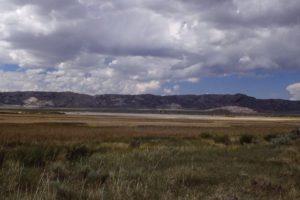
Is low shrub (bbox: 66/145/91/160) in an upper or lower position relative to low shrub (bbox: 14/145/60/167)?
lower

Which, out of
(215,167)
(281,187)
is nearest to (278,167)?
(215,167)

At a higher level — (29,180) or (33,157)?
(29,180)

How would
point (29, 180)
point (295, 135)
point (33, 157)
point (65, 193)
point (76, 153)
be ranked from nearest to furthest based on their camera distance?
point (65, 193) < point (29, 180) < point (33, 157) < point (76, 153) < point (295, 135)

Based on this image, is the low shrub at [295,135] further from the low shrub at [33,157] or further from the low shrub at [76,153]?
the low shrub at [33,157]

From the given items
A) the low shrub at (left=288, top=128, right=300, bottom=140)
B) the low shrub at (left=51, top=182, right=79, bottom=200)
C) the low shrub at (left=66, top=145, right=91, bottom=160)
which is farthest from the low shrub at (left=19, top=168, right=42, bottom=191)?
the low shrub at (left=288, top=128, right=300, bottom=140)

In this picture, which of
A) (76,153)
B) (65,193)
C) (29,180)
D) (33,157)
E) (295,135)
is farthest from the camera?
(295,135)

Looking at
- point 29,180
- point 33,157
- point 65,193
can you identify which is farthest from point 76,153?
point 65,193

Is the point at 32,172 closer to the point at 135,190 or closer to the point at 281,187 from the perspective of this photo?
the point at 135,190

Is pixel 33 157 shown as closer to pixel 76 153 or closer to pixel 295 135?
pixel 76 153

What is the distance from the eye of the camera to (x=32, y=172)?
8.77 m

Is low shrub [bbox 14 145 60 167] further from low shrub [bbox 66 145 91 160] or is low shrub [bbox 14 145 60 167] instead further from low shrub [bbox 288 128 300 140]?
Result: low shrub [bbox 288 128 300 140]

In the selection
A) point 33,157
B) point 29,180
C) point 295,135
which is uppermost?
point 29,180

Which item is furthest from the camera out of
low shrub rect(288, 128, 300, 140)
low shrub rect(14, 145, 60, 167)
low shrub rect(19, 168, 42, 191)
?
low shrub rect(288, 128, 300, 140)

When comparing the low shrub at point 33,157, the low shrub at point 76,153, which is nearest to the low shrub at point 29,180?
the low shrub at point 33,157
